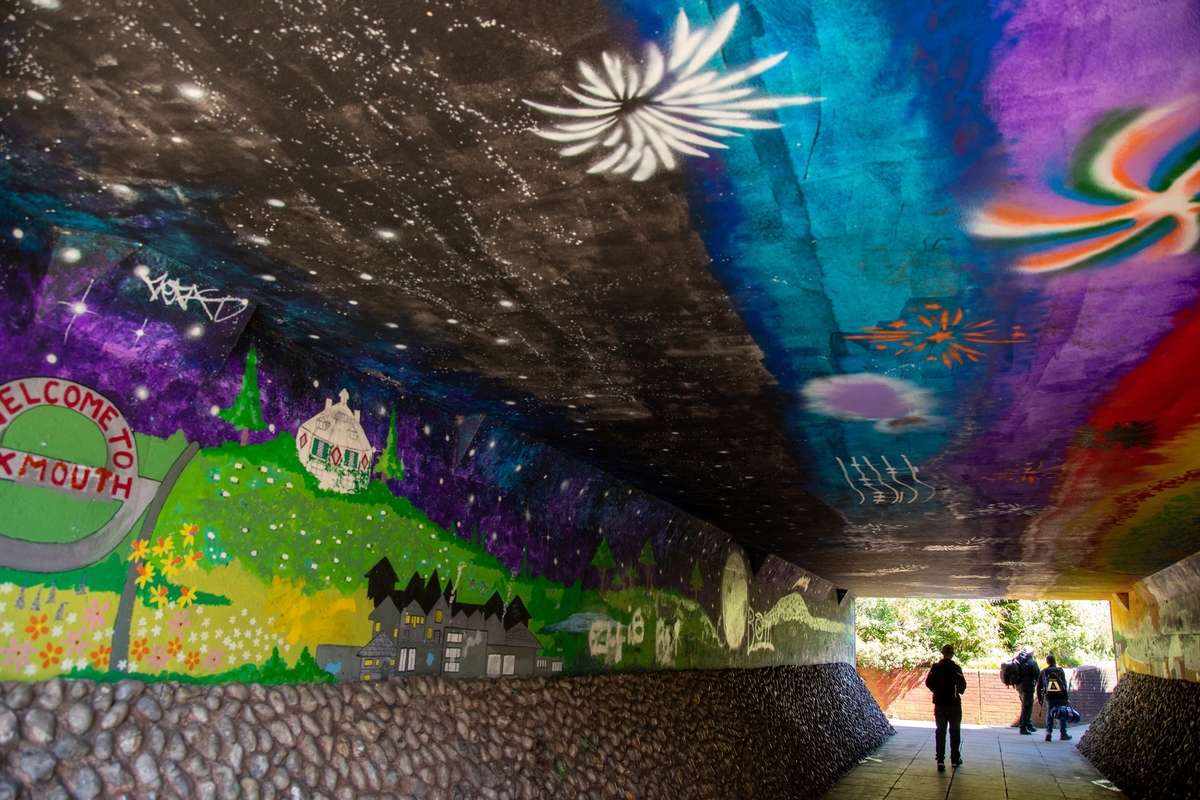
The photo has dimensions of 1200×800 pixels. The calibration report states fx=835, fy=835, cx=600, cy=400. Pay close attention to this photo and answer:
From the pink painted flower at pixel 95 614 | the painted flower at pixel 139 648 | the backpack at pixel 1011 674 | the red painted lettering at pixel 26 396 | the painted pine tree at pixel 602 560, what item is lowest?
the backpack at pixel 1011 674

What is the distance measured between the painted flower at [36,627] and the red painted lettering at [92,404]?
101 cm

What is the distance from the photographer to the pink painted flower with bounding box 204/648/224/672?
15.7ft

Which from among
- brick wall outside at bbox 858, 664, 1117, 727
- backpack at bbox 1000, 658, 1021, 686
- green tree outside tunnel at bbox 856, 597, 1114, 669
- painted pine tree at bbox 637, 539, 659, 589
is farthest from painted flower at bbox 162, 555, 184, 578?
green tree outside tunnel at bbox 856, 597, 1114, 669

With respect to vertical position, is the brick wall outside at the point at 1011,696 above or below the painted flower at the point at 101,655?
below

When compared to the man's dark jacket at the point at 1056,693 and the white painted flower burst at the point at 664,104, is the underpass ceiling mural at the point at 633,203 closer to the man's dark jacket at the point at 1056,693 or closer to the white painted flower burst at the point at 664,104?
the white painted flower burst at the point at 664,104

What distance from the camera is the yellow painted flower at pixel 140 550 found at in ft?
14.6

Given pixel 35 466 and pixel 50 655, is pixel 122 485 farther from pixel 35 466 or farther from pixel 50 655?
pixel 50 655

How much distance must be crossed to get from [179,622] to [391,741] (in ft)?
6.02

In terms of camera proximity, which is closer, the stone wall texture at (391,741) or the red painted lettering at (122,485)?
the stone wall texture at (391,741)

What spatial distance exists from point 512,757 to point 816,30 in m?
6.13

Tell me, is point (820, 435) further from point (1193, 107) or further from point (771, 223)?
point (1193, 107)

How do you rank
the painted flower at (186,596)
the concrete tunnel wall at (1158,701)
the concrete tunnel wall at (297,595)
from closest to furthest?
the concrete tunnel wall at (297,595)
the painted flower at (186,596)
the concrete tunnel wall at (1158,701)

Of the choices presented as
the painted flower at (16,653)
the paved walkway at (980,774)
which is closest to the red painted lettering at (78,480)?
the painted flower at (16,653)

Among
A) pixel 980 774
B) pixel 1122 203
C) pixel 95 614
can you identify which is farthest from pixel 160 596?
pixel 980 774
